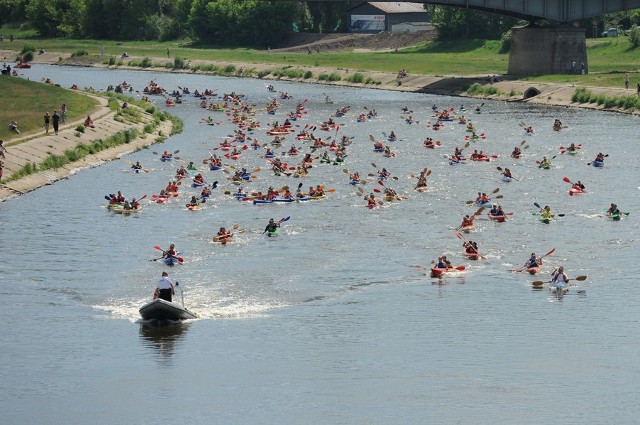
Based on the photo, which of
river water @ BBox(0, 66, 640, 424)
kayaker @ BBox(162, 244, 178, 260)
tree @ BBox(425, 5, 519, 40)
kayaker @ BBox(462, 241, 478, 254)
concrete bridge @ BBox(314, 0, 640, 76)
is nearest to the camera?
river water @ BBox(0, 66, 640, 424)

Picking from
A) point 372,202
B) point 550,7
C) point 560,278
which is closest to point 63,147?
point 372,202

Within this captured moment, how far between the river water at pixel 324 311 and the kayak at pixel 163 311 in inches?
20.0

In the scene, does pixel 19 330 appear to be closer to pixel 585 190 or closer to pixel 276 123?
pixel 585 190

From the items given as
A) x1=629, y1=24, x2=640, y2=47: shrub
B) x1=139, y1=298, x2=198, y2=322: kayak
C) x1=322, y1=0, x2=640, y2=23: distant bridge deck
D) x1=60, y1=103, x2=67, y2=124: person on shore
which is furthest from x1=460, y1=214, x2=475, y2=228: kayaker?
x1=629, y1=24, x2=640, y2=47: shrub

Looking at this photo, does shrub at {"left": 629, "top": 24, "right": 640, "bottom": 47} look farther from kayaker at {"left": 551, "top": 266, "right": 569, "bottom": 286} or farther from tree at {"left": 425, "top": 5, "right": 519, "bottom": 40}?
kayaker at {"left": 551, "top": 266, "right": 569, "bottom": 286}

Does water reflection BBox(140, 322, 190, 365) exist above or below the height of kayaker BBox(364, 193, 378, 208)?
below

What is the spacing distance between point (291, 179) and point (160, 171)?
10347 millimetres

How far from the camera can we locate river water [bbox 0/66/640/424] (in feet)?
148

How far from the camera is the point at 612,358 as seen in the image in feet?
161

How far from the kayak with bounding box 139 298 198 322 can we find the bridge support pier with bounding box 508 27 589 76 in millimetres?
102226

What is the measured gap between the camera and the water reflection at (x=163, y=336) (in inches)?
1982

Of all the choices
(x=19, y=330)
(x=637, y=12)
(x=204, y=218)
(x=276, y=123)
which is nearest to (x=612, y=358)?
(x=19, y=330)

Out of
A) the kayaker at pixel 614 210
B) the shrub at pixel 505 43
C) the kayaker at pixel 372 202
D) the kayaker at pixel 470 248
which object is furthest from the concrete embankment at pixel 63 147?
the shrub at pixel 505 43

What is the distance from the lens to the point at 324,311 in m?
55.5
